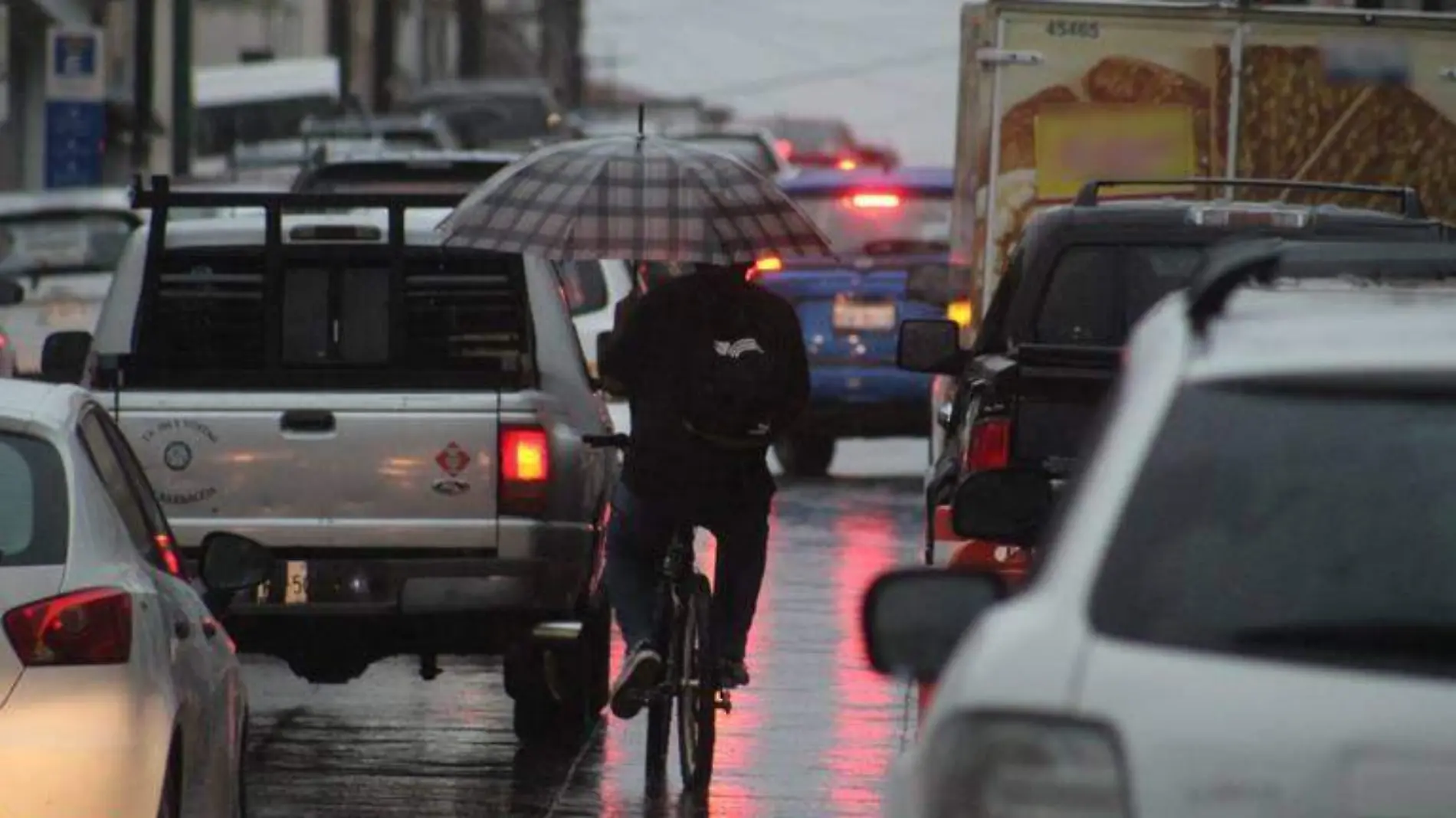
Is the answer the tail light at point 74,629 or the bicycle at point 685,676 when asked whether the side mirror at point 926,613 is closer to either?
the tail light at point 74,629

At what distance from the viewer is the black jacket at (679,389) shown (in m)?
11.5

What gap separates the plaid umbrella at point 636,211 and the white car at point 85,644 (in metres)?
3.93

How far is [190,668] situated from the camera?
26.7ft

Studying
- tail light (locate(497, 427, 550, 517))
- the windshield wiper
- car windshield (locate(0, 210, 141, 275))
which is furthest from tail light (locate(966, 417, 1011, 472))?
car windshield (locate(0, 210, 141, 275))

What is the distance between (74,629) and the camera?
7434 mm

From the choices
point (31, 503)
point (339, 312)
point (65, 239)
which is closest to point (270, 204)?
point (339, 312)

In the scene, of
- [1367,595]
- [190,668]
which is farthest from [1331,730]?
[190,668]

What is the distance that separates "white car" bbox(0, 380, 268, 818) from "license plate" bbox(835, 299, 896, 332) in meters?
15.3

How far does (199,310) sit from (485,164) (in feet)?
22.9

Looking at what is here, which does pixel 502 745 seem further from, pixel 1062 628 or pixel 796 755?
pixel 1062 628

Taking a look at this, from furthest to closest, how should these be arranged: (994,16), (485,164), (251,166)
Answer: (251,166) → (485,164) → (994,16)

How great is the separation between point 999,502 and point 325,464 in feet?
15.4

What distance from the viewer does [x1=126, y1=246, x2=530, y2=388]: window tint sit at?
42.1ft

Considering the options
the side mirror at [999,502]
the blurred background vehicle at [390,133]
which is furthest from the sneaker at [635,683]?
the blurred background vehicle at [390,133]
